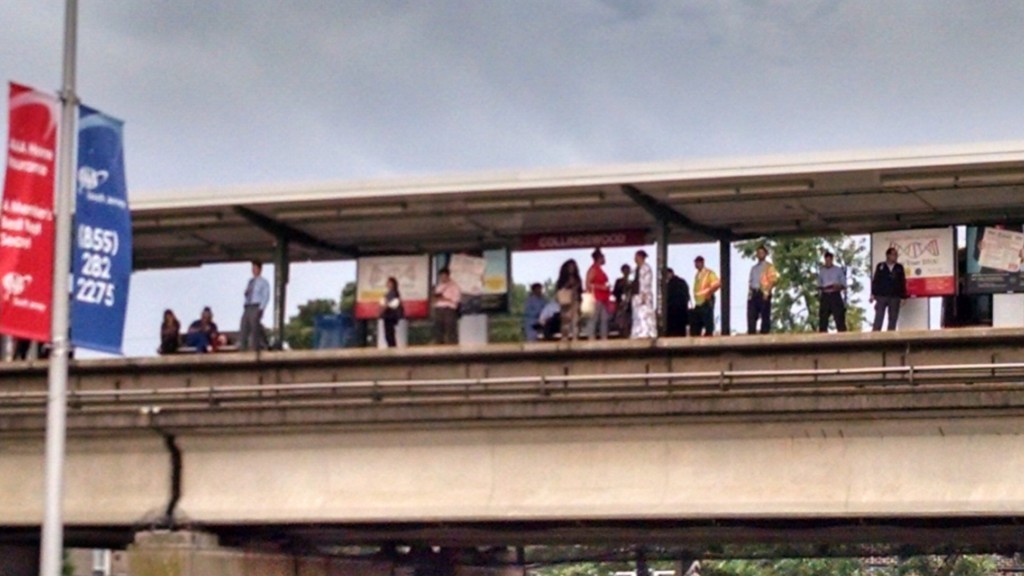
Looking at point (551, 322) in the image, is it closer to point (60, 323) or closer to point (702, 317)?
point (702, 317)

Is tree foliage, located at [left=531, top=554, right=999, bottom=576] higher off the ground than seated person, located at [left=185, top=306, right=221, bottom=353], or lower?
lower

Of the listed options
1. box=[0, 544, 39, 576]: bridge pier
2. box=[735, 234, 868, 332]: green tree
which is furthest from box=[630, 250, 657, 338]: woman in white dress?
box=[735, 234, 868, 332]: green tree

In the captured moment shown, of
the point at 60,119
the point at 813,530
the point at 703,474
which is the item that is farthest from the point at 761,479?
the point at 60,119

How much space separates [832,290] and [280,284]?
10431 millimetres

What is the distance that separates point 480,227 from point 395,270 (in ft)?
6.77

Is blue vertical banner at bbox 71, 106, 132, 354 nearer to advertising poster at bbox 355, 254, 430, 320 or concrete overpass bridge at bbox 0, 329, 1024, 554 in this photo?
concrete overpass bridge at bbox 0, 329, 1024, 554

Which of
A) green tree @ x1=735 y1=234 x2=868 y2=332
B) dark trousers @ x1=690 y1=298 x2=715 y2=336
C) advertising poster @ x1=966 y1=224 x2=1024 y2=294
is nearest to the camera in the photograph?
advertising poster @ x1=966 y1=224 x2=1024 y2=294

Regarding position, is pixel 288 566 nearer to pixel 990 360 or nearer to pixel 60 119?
pixel 990 360

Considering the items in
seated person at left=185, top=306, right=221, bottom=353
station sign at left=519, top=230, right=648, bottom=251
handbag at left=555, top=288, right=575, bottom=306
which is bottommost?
seated person at left=185, top=306, right=221, bottom=353

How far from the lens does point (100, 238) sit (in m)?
24.1

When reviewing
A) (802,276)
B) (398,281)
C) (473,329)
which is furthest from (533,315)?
(802,276)

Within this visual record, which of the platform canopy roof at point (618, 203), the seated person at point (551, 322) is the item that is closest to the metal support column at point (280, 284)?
the platform canopy roof at point (618, 203)

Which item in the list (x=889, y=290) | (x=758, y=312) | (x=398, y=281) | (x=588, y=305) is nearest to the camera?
(x=889, y=290)

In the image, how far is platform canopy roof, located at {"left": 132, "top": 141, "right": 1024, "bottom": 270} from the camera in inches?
1358
